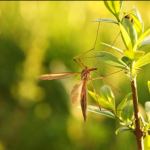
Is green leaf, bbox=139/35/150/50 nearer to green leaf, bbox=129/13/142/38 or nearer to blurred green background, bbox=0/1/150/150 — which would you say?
green leaf, bbox=129/13/142/38

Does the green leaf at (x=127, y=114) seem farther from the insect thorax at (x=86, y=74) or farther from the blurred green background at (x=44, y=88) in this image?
the blurred green background at (x=44, y=88)

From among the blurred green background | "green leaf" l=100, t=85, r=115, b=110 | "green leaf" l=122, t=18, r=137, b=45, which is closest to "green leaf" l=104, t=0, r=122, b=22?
"green leaf" l=122, t=18, r=137, b=45

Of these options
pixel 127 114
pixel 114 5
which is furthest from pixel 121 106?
pixel 114 5

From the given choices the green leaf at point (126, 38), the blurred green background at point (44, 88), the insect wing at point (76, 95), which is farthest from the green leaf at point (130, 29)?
the blurred green background at point (44, 88)

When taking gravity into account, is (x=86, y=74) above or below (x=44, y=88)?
above

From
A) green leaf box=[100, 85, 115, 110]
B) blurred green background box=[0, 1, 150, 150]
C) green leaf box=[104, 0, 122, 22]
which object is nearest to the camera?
green leaf box=[104, 0, 122, 22]

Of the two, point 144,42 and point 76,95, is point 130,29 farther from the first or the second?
point 76,95

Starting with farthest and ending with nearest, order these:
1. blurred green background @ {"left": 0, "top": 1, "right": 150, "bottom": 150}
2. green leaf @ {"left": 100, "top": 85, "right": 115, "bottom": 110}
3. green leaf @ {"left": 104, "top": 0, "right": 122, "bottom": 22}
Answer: blurred green background @ {"left": 0, "top": 1, "right": 150, "bottom": 150}
green leaf @ {"left": 100, "top": 85, "right": 115, "bottom": 110}
green leaf @ {"left": 104, "top": 0, "right": 122, "bottom": 22}
